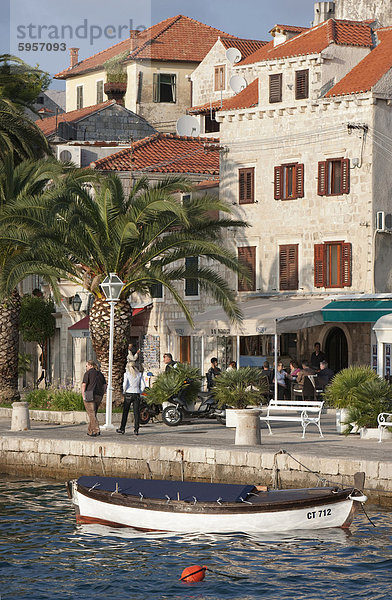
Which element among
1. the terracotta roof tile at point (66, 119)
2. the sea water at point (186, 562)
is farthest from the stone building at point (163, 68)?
the sea water at point (186, 562)

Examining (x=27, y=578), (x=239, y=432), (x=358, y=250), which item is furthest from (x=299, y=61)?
(x=27, y=578)

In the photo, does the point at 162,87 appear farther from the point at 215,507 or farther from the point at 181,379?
the point at 215,507

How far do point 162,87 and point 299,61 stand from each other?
27.6 metres

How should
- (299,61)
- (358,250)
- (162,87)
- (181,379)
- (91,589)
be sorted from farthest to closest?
(162,87) → (299,61) → (358,250) → (181,379) → (91,589)

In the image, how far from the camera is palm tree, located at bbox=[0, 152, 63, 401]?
122 ft

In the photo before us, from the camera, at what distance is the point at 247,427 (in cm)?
2577

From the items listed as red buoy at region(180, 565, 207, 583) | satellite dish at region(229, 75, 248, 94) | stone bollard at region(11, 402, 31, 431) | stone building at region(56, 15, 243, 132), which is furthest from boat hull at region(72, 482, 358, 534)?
stone building at region(56, 15, 243, 132)

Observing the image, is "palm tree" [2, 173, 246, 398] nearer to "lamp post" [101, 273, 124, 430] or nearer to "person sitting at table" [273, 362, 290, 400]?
"lamp post" [101, 273, 124, 430]

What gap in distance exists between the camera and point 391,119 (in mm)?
41375

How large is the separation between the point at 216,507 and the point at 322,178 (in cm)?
2350

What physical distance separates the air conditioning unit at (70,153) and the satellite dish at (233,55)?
12.6m

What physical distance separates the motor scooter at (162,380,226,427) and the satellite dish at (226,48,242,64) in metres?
34.1

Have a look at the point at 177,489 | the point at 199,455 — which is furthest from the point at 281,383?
the point at 177,489

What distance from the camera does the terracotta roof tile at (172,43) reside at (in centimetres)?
7019
